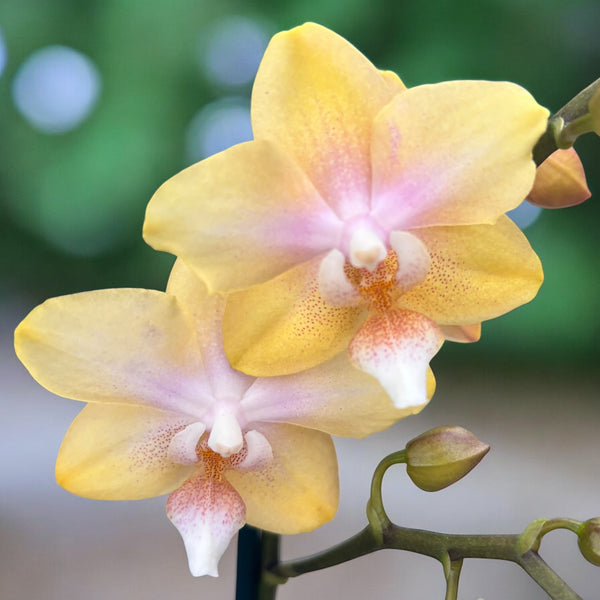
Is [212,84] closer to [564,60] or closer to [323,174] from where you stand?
[564,60]

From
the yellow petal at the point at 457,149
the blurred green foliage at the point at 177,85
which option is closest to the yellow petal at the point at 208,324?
the yellow petal at the point at 457,149

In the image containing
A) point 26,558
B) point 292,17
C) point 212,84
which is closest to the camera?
point 26,558

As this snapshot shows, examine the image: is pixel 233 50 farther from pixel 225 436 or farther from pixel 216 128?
pixel 225 436

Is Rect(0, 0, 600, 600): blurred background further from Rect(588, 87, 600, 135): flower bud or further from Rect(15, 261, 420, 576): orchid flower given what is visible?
Rect(588, 87, 600, 135): flower bud

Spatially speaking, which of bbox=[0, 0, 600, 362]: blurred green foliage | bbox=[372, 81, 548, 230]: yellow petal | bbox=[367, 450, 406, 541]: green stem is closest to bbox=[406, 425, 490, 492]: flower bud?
bbox=[367, 450, 406, 541]: green stem

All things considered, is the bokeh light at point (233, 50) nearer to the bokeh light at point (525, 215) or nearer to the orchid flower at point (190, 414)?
the bokeh light at point (525, 215)

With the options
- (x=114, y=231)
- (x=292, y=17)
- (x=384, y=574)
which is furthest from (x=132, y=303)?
(x=114, y=231)
